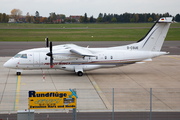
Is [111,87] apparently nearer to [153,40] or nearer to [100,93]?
[100,93]

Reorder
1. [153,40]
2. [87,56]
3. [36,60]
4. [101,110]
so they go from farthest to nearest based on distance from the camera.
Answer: [153,40] < [36,60] < [87,56] < [101,110]

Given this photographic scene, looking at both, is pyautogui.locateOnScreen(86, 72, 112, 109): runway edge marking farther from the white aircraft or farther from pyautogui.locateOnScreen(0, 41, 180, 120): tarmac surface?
the white aircraft

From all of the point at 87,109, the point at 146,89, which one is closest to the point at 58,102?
the point at 87,109

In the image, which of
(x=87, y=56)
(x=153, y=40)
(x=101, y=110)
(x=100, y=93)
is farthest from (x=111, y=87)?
(x=153, y=40)

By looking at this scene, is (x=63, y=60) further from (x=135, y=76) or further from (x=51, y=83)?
(x=135, y=76)

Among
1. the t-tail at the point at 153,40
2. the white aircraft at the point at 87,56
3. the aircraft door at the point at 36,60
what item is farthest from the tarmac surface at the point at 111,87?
the t-tail at the point at 153,40

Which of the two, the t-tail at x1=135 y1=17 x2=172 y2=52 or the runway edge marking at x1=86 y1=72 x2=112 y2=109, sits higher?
the t-tail at x1=135 y1=17 x2=172 y2=52

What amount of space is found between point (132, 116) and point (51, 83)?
9543 millimetres

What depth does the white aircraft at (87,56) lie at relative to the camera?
72.8 feet

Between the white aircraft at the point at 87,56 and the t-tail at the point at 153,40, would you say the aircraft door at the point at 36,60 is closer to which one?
the white aircraft at the point at 87,56

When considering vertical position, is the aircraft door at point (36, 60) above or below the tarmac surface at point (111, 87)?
above

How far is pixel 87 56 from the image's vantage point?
873 inches

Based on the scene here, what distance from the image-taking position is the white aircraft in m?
22.2

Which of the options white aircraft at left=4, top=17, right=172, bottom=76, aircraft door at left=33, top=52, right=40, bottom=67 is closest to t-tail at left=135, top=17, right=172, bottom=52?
white aircraft at left=4, top=17, right=172, bottom=76
